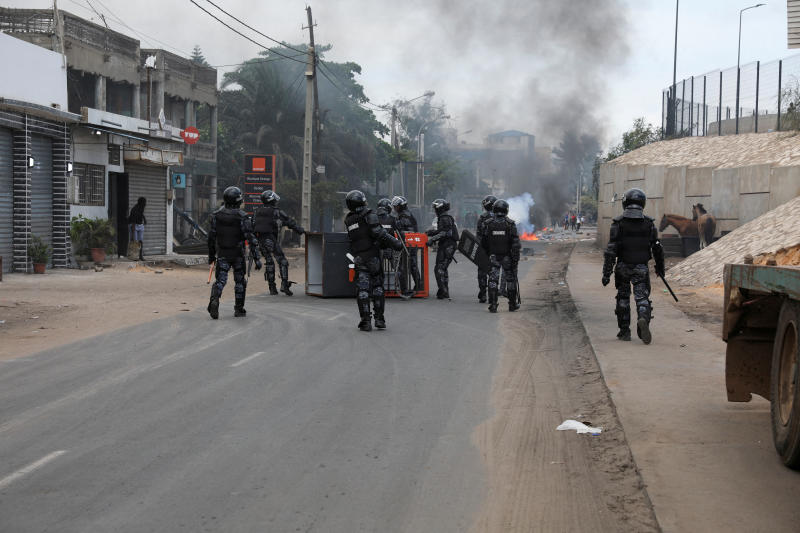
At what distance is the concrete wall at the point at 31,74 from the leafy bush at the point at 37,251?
3.30 metres

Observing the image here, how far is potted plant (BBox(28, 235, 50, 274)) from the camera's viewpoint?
21047 millimetres

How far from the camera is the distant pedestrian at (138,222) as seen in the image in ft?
84.1

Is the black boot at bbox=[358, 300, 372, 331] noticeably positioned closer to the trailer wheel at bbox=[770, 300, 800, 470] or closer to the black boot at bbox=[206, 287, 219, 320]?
the black boot at bbox=[206, 287, 219, 320]

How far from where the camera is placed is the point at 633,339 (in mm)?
11422

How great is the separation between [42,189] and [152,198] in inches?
261

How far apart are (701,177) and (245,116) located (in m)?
26.8

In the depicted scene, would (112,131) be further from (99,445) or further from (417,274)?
(99,445)

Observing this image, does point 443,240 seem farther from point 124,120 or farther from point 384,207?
point 124,120

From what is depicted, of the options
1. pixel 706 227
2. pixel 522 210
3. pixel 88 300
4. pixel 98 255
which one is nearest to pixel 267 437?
pixel 88 300

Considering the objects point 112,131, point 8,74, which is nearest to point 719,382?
point 8,74

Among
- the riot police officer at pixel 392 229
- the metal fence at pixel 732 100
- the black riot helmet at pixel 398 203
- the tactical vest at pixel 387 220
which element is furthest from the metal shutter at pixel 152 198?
the metal fence at pixel 732 100

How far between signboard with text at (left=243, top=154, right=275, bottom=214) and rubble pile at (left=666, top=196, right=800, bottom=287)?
43.8 feet

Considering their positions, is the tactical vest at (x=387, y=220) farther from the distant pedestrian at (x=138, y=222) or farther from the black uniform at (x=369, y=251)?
the distant pedestrian at (x=138, y=222)

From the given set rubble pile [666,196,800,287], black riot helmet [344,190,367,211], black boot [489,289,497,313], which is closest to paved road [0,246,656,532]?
black riot helmet [344,190,367,211]
